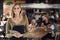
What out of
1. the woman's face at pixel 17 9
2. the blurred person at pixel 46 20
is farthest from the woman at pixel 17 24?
the blurred person at pixel 46 20

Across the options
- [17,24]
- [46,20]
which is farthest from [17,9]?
[46,20]

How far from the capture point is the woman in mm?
2131

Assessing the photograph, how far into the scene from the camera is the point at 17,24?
2139 mm

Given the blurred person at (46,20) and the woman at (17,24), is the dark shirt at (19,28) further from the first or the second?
the blurred person at (46,20)

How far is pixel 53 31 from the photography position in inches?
83.6

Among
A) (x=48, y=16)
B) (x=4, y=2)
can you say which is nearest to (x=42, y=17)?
(x=48, y=16)

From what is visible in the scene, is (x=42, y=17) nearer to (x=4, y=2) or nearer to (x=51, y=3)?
(x=51, y=3)

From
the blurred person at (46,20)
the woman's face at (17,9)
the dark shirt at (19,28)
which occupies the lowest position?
the dark shirt at (19,28)

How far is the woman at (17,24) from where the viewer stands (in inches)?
83.9

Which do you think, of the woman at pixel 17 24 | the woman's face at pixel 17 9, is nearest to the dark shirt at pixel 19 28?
the woman at pixel 17 24

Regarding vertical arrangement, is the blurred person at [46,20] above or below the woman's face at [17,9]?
below

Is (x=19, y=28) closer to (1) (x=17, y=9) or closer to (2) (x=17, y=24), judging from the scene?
(2) (x=17, y=24)

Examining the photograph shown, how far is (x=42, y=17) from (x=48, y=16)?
0.17ft

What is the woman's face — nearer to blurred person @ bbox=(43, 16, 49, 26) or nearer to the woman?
the woman
